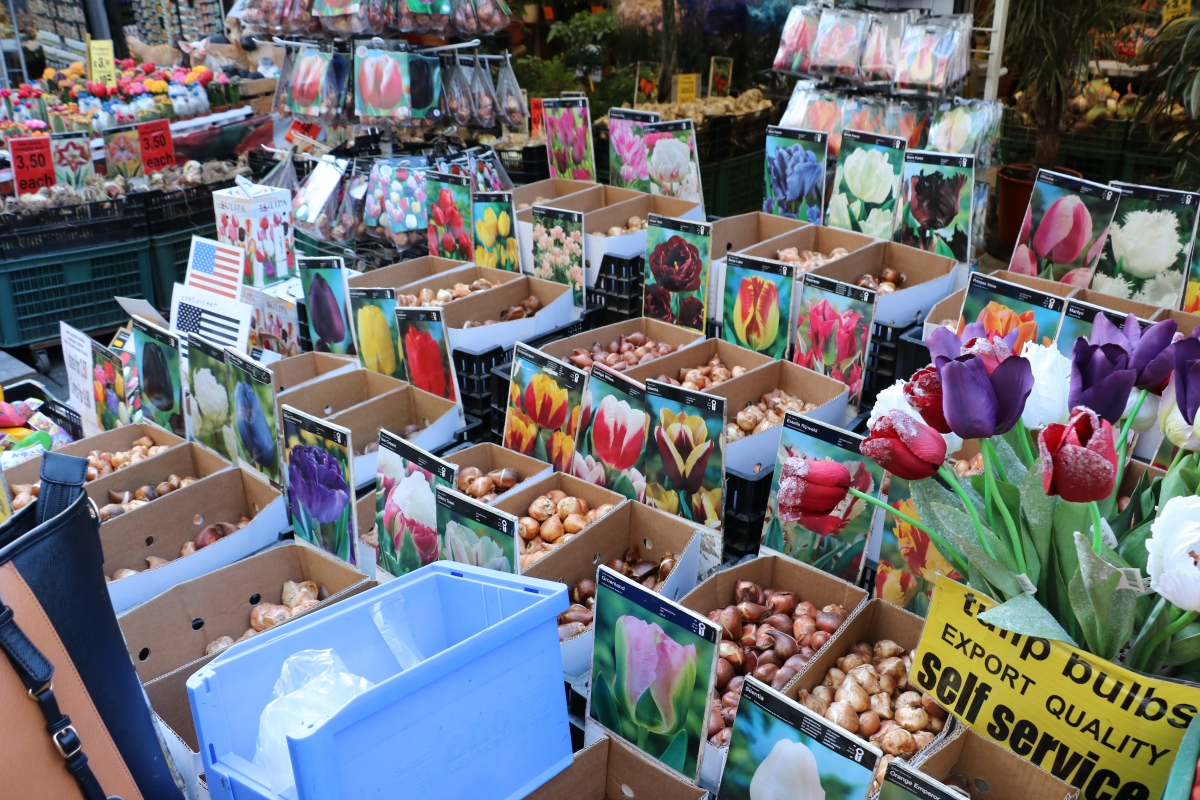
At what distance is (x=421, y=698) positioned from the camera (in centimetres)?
125

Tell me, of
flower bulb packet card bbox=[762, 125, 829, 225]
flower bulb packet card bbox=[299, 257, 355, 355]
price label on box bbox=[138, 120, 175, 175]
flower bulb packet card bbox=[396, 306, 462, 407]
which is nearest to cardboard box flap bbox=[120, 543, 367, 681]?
flower bulb packet card bbox=[396, 306, 462, 407]

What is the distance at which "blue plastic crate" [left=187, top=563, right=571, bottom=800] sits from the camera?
1202 mm

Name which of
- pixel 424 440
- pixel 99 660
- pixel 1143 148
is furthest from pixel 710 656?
pixel 1143 148

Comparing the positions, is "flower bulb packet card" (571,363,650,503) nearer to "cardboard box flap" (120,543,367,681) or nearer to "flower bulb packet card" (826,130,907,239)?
"cardboard box flap" (120,543,367,681)

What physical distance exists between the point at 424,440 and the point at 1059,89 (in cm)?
Answer: 408

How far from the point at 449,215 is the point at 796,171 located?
1.19m

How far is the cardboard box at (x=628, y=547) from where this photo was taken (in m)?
1.86

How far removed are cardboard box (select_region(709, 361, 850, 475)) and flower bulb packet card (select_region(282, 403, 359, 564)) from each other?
0.79 m

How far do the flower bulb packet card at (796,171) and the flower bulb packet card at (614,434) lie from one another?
1554mm

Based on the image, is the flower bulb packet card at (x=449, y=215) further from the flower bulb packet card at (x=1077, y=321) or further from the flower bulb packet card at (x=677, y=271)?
the flower bulb packet card at (x=1077, y=321)

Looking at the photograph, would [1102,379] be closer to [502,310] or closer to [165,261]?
[502,310]

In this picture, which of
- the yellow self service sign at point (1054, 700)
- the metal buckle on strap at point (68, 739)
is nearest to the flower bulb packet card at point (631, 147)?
the yellow self service sign at point (1054, 700)

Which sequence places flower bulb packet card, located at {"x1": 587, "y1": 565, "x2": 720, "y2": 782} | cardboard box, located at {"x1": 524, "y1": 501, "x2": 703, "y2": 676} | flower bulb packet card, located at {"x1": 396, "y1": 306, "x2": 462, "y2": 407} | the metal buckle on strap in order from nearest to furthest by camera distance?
the metal buckle on strap < flower bulb packet card, located at {"x1": 587, "y1": 565, "x2": 720, "y2": 782} < cardboard box, located at {"x1": 524, "y1": 501, "x2": 703, "y2": 676} < flower bulb packet card, located at {"x1": 396, "y1": 306, "x2": 462, "y2": 407}

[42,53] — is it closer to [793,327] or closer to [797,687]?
[793,327]
